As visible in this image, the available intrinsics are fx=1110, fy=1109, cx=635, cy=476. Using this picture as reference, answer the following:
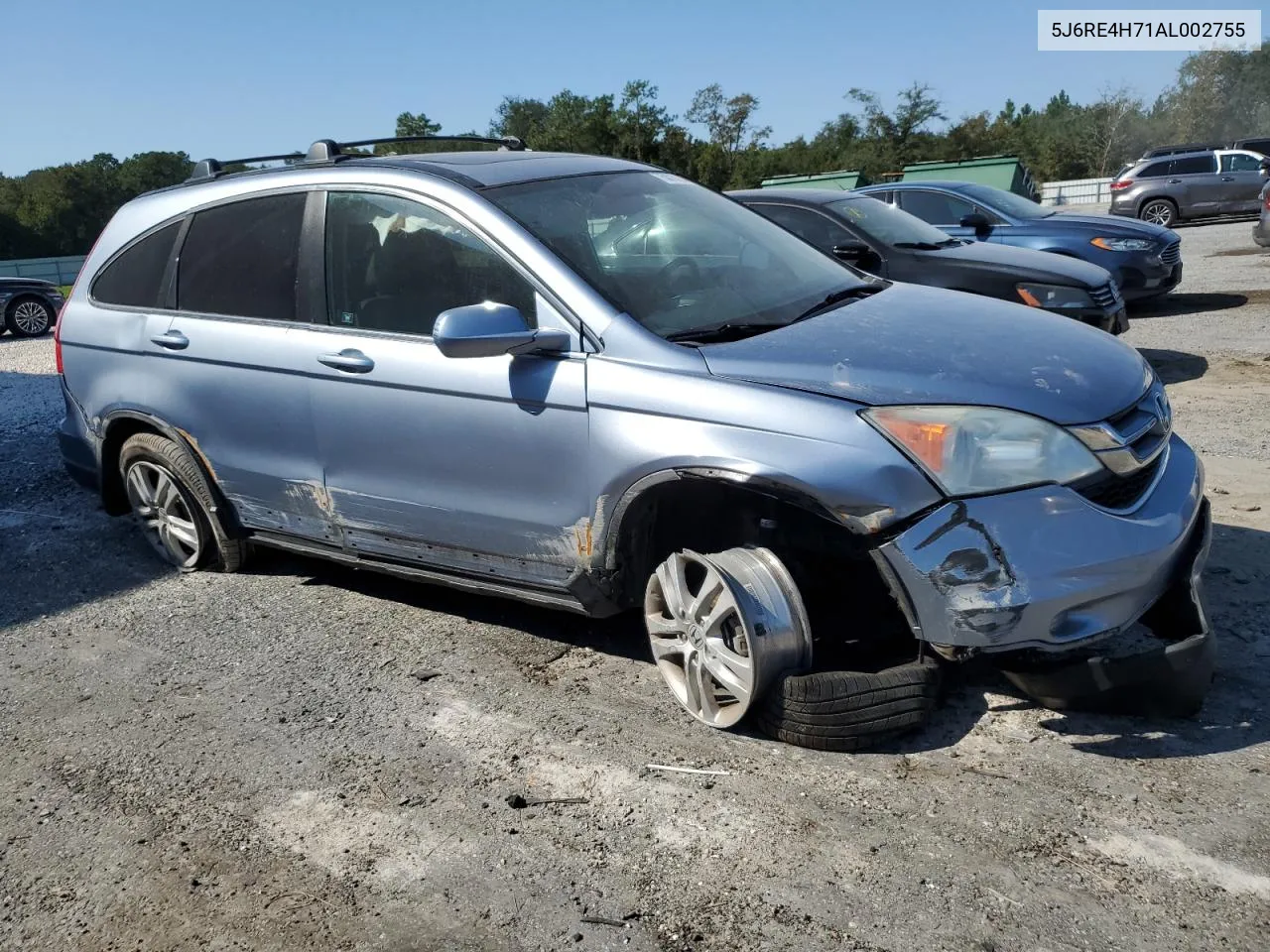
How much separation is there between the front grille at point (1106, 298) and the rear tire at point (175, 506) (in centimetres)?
609

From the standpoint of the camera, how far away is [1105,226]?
35.9ft

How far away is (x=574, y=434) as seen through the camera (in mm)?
3541

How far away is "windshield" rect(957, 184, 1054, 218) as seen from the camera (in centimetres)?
1142

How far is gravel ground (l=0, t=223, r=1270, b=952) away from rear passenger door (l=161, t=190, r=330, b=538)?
22.5 inches

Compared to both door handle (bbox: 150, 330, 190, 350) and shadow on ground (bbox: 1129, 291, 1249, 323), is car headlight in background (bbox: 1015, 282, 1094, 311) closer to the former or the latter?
shadow on ground (bbox: 1129, 291, 1249, 323)

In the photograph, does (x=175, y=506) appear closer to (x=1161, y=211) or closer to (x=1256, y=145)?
(x=1161, y=211)

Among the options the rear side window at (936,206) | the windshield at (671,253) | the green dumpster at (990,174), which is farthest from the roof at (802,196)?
the green dumpster at (990,174)

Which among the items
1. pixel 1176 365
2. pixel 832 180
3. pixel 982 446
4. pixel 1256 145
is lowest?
pixel 1176 365

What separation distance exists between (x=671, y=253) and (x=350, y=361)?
1236mm

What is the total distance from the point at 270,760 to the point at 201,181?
274 centimetres

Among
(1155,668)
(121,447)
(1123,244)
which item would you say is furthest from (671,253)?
(1123,244)

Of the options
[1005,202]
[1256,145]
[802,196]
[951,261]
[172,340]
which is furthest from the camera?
[1256,145]

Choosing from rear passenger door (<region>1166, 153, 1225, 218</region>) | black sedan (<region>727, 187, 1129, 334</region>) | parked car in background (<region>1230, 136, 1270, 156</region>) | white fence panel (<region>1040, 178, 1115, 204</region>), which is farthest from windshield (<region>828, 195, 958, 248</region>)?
white fence panel (<region>1040, 178, 1115, 204</region>)

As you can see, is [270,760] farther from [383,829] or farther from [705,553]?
[705,553]
